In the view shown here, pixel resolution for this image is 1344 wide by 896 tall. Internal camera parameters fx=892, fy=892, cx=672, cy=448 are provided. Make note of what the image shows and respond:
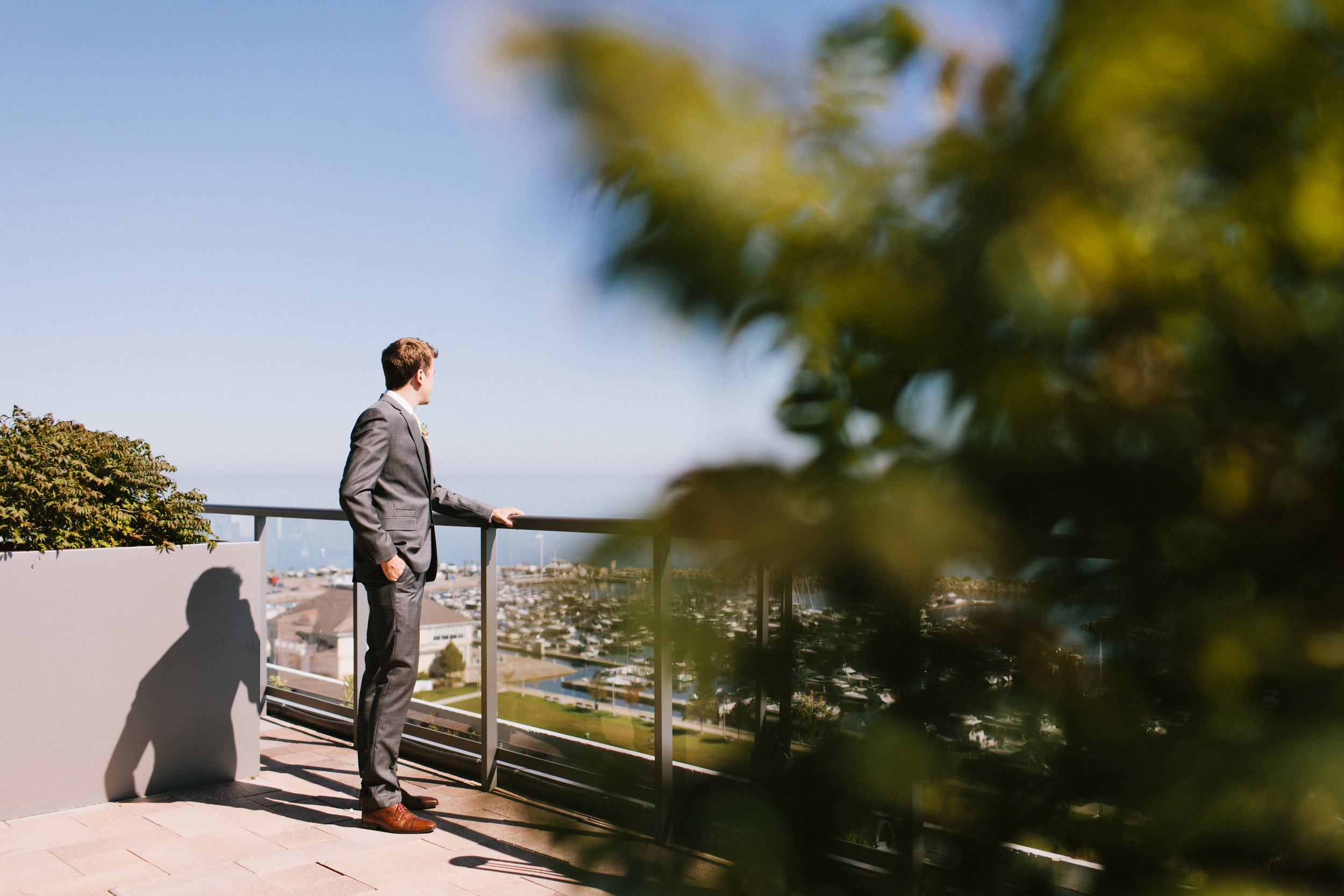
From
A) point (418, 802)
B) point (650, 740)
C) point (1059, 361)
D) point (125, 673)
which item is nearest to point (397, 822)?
point (418, 802)

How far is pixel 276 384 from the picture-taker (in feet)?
12.4

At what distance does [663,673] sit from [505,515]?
141 inches

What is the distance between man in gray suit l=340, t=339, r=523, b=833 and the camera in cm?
370

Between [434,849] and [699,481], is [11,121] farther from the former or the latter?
[699,481]

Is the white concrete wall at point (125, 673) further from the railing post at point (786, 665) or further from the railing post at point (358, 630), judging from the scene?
the railing post at point (786, 665)

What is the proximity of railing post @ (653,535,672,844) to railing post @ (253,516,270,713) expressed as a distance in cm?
452

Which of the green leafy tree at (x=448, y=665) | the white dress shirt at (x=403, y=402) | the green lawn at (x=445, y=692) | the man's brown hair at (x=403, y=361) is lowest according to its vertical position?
the green lawn at (x=445, y=692)

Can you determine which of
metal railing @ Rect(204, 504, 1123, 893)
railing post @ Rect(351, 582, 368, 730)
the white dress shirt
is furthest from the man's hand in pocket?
metal railing @ Rect(204, 504, 1123, 893)

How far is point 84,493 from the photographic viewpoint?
4.16m

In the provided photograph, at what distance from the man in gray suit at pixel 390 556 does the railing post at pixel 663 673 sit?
128 inches

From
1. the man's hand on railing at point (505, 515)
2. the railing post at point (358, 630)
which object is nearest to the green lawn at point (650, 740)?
the man's hand on railing at point (505, 515)

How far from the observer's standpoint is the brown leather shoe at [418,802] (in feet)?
13.0

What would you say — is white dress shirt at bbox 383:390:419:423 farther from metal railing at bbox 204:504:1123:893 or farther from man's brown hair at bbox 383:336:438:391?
metal railing at bbox 204:504:1123:893

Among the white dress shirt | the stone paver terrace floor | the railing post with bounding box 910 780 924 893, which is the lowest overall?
the stone paver terrace floor
